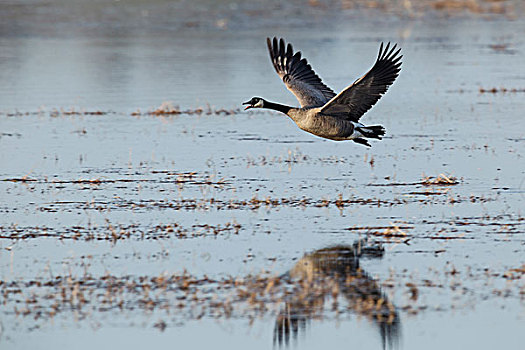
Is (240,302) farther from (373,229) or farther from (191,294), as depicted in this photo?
(373,229)

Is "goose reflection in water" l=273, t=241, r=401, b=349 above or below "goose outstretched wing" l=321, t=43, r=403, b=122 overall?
below

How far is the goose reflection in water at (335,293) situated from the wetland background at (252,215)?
2 centimetres

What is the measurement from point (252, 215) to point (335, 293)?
2.94 meters

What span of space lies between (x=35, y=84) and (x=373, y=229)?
16132 mm

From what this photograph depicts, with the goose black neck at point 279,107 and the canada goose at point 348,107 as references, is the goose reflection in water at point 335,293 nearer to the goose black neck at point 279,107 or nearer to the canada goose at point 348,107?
the canada goose at point 348,107

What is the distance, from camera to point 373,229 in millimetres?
10031

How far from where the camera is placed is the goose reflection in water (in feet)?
23.8

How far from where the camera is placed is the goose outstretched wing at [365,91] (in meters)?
11.3

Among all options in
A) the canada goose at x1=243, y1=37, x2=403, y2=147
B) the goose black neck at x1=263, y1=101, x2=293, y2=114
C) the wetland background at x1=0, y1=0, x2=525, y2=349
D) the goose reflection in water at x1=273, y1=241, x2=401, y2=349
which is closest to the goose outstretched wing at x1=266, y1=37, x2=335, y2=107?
the canada goose at x1=243, y1=37, x2=403, y2=147

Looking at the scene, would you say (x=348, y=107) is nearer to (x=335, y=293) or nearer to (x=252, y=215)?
(x=252, y=215)

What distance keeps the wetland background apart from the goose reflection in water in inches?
0.8

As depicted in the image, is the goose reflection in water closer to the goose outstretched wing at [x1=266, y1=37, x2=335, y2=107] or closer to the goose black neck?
the goose black neck

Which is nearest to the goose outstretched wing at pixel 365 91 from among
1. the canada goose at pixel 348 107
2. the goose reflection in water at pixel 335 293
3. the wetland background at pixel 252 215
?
the canada goose at pixel 348 107

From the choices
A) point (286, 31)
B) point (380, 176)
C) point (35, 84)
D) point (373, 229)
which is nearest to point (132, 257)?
point (373, 229)
